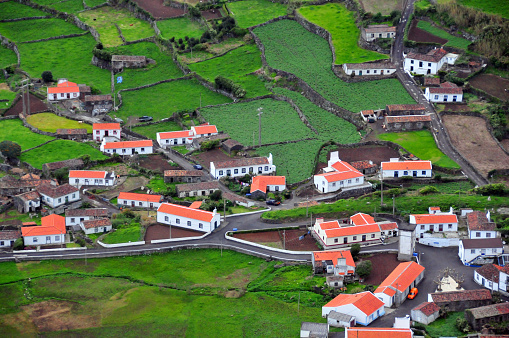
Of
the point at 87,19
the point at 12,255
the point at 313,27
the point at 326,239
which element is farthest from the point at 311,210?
the point at 87,19

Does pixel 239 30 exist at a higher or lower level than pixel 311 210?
higher

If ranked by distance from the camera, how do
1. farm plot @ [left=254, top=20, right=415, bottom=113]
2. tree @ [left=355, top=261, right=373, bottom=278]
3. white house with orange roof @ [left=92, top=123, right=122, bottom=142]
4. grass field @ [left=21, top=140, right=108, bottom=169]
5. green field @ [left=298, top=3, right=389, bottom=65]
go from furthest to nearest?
1. green field @ [left=298, top=3, right=389, bottom=65]
2. farm plot @ [left=254, top=20, right=415, bottom=113]
3. white house with orange roof @ [left=92, top=123, right=122, bottom=142]
4. grass field @ [left=21, top=140, right=108, bottom=169]
5. tree @ [left=355, top=261, right=373, bottom=278]

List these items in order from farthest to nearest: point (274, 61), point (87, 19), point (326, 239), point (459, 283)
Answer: point (87, 19) < point (274, 61) < point (326, 239) < point (459, 283)

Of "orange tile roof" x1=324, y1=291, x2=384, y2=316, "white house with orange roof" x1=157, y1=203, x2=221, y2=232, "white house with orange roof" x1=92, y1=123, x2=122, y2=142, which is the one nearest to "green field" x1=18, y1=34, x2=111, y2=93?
"white house with orange roof" x1=92, y1=123, x2=122, y2=142

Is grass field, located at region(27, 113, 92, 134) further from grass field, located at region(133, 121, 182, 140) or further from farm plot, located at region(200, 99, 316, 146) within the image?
farm plot, located at region(200, 99, 316, 146)

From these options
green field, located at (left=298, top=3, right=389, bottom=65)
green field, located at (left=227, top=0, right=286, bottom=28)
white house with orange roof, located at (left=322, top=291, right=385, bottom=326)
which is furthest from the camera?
green field, located at (left=227, top=0, right=286, bottom=28)

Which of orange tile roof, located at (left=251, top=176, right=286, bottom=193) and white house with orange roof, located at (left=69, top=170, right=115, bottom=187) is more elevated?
white house with orange roof, located at (left=69, top=170, right=115, bottom=187)

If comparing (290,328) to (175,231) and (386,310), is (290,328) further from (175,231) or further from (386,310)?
(175,231)
